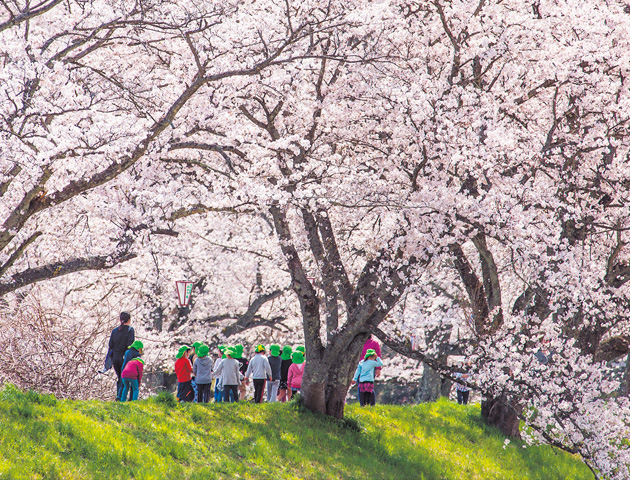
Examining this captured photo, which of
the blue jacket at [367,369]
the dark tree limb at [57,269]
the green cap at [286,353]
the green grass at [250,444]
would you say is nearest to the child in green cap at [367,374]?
the blue jacket at [367,369]

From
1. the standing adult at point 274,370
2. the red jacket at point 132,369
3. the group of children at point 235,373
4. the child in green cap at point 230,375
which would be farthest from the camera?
the standing adult at point 274,370

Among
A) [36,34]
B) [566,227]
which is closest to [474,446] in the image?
[566,227]

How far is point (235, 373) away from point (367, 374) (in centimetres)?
259

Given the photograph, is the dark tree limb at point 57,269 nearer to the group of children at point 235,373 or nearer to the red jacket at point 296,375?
the group of children at point 235,373

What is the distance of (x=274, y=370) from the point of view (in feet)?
40.3

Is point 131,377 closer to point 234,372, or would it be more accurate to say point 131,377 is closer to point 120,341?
point 120,341

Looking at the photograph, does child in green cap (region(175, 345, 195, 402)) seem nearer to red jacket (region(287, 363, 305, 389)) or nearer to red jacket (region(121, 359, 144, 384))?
red jacket (region(121, 359, 144, 384))

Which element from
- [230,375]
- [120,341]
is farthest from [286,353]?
[120,341]

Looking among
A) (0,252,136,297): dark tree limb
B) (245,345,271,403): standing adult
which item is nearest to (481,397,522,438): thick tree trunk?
(245,345,271,403): standing adult

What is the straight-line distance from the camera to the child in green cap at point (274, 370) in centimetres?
1219

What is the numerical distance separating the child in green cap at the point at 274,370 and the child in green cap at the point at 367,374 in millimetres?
1501

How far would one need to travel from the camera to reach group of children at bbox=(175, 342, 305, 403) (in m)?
11.0

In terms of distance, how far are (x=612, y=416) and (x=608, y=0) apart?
7.21 m

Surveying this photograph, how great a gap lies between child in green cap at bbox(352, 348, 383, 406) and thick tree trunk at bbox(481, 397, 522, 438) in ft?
7.86
